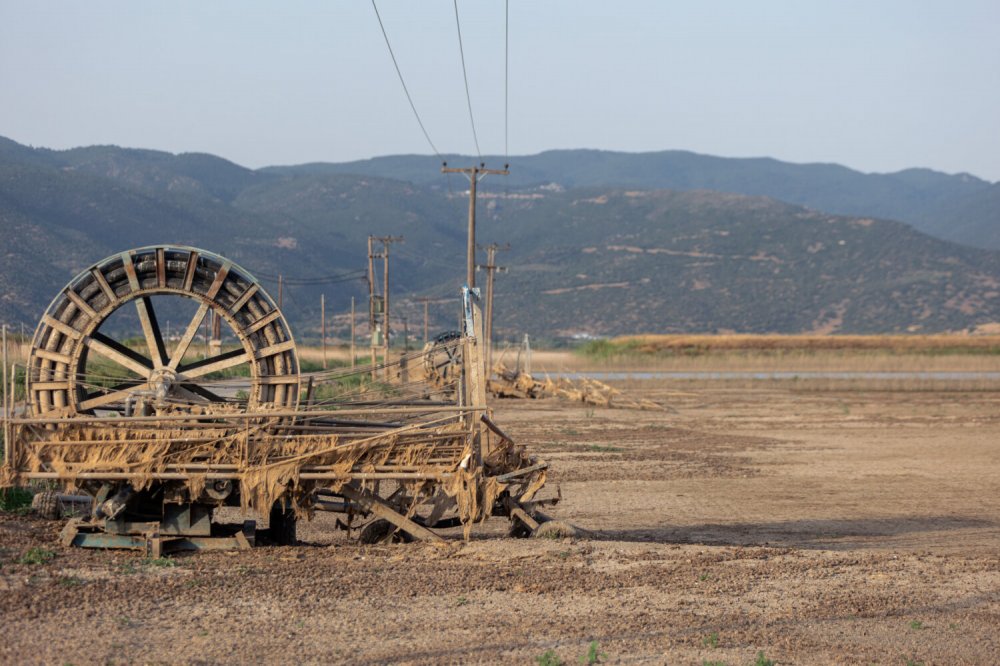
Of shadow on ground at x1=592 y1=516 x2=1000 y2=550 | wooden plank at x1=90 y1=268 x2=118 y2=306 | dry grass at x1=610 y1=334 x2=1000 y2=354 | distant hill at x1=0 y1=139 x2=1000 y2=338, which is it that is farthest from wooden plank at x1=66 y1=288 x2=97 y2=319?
distant hill at x1=0 y1=139 x2=1000 y2=338

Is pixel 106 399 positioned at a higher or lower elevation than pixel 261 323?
lower

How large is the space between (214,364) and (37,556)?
2.97m

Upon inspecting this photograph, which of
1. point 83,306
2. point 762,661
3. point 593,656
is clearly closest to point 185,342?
point 83,306

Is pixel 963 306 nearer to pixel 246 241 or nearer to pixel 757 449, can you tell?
pixel 246 241

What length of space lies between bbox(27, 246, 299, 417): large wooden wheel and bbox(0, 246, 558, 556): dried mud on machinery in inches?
0.6

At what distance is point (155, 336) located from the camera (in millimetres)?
13805

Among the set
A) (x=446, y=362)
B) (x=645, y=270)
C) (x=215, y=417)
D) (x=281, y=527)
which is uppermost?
(x=645, y=270)

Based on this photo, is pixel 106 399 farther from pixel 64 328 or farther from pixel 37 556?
pixel 37 556

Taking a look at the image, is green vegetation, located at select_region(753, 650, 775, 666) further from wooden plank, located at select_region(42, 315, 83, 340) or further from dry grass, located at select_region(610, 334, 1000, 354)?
dry grass, located at select_region(610, 334, 1000, 354)

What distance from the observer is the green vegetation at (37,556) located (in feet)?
38.2

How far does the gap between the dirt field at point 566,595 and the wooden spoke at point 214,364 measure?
2125mm

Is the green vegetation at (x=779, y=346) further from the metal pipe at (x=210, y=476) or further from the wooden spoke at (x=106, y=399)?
the metal pipe at (x=210, y=476)

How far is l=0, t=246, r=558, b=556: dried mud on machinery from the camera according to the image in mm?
12617

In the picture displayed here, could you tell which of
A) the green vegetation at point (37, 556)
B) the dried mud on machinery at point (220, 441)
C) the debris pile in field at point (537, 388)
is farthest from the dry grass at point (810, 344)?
the green vegetation at point (37, 556)
